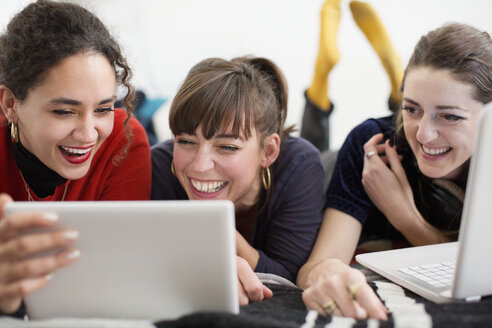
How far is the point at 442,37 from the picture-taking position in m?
1.32

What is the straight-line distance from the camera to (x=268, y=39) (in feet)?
10.3

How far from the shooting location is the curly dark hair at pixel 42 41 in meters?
1.10

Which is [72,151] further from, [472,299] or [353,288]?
[472,299]

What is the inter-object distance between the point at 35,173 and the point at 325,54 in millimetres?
1388

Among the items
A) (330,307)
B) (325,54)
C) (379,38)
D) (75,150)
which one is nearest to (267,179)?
(75,150)

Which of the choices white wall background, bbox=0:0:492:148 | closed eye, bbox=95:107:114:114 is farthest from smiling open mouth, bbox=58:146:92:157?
white wall background, bbox=0:0:492:148

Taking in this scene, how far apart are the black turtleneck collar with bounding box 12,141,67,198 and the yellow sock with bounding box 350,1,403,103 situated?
1.48 metres

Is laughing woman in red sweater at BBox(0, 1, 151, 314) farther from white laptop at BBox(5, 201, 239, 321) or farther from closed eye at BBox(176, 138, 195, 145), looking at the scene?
white laptop at BBox(5, 201, 239, 321)

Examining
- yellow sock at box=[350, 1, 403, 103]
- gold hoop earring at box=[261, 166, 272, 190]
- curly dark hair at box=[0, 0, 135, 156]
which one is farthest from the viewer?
yellow sock at box=[350, 1, 403, 103]

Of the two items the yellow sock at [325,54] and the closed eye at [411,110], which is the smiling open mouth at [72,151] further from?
the yellow sock at [325,54]

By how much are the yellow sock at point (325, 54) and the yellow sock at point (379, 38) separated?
0.10 meters

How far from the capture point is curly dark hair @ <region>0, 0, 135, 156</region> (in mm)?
1096

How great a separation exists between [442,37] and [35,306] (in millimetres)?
1223

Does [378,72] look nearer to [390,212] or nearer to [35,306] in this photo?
[390,212]
